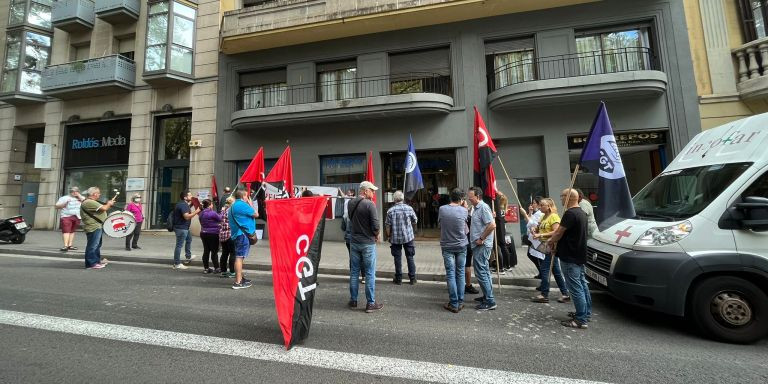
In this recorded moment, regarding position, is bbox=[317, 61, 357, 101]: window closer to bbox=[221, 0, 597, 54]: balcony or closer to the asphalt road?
bbox=[221, 0, 597, 54]: balcony

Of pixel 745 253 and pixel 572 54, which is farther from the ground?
pixel 572 54

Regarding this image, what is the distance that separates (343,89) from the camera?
13.8 meters

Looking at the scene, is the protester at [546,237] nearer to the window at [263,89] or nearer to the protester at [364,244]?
the protester at [364,244]

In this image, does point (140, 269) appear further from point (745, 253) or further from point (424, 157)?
point (745, 253)

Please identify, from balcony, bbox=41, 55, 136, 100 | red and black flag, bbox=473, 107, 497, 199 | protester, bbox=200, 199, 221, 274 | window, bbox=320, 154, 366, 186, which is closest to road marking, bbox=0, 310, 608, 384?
protester, bbox=200, 199, 221, 274

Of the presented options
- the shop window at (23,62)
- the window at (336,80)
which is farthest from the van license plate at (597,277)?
the shop window at (23,62)

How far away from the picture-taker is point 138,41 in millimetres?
16062

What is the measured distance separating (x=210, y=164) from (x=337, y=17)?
8.04 metres

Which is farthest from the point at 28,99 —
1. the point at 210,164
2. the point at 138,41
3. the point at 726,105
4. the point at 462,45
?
the point at 726,105

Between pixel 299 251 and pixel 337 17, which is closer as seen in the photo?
pixel 299 251

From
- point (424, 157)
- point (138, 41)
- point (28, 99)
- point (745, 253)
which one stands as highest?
point (138, 41)

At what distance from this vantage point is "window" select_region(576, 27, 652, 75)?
37.6 feet

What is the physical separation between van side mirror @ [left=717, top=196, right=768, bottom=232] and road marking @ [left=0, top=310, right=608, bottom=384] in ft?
9.41

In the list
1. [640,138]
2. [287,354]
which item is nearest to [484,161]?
[287,354]
